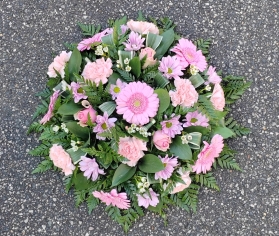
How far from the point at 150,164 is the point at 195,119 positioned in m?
0.28

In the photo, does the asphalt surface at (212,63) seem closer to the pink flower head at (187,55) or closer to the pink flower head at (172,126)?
the pink flower head at (187,55)

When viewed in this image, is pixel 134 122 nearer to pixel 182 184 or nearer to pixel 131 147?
pixel 131 147

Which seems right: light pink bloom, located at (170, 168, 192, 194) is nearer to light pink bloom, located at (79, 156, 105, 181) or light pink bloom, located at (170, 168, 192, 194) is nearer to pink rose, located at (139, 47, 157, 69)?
light pink bloom, located at (79, 156, 105, 181)

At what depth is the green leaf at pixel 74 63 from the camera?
7.22 ft

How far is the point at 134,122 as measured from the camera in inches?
79.7

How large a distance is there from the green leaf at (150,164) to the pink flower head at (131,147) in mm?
62

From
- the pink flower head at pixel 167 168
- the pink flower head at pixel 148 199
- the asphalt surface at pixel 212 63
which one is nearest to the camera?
the pink flower head at pixel 167 168

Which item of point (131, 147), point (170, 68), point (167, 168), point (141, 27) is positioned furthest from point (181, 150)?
point (141, 27)

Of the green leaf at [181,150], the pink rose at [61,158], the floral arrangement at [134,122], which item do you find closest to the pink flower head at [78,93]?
the floral arrangement at [134,122]

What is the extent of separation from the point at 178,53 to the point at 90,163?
2.05 ft

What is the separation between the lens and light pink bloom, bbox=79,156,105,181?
2133 mm

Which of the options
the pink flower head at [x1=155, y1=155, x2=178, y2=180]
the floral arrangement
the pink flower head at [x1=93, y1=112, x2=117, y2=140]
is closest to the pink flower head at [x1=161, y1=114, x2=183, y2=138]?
the floral arrangement

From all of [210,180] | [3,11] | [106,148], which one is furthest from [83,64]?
[210,180]

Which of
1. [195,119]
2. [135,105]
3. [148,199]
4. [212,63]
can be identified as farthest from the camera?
[212,63]
